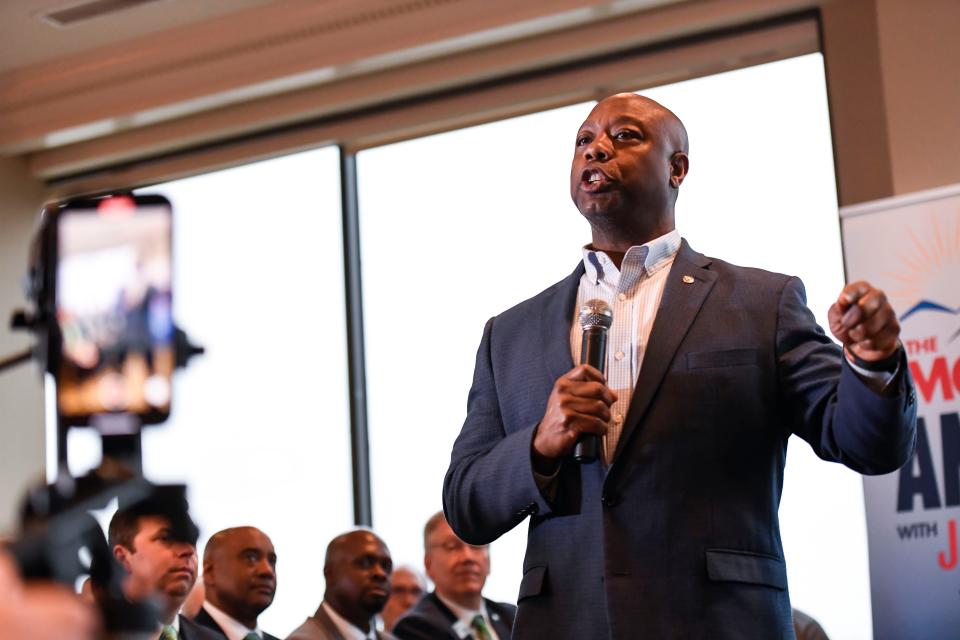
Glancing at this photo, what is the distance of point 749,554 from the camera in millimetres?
1929

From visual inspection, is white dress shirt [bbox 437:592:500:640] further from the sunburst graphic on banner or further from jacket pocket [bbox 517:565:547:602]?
jacket pocket [bbox 517:565:547:602]

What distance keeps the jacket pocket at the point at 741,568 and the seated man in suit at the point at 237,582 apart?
323 centimetres

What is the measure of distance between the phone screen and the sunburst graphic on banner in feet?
15.0

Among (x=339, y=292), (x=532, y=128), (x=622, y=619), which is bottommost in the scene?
(x=622, y=619)

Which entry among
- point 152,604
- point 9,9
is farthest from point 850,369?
point 9,9

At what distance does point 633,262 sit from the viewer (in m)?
2.19

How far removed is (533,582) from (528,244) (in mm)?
4606

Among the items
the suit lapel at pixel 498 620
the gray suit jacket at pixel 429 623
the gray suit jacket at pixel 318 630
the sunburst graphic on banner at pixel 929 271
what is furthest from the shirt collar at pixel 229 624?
the sunburst graphic on banner at pixel 929 271

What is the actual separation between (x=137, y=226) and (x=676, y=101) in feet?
18.2

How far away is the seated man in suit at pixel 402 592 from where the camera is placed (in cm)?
636

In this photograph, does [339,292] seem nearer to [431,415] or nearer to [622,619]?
[431,415]

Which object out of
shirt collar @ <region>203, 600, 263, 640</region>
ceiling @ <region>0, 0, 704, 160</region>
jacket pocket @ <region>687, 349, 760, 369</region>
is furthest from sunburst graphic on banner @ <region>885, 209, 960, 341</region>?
jacket pocket @ <region>687, 349, 760, 369</region>

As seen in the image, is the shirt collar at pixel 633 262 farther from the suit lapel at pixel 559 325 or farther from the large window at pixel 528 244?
the large window at pixel 528 244

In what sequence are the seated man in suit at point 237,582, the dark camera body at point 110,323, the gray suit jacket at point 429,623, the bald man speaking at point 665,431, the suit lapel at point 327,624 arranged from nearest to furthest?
the dark camera body at point 110,323
the bald man speaking at point 665,431
the seated man in suit at point 237,582
the suit lapel at point 327,624
the gray suit jacket at point 429,623
